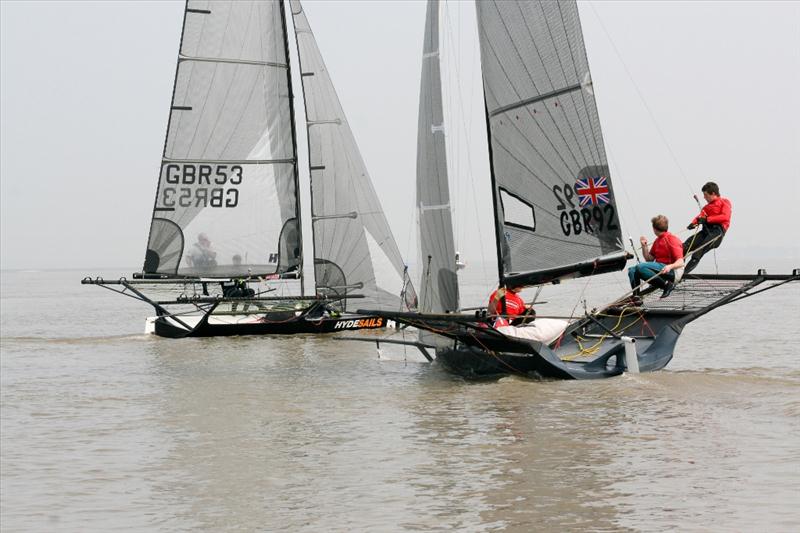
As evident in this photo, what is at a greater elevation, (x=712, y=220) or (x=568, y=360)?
(x=712, y=220)

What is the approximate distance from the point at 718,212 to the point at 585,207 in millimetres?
1961

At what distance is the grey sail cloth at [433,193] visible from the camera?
56.9ft

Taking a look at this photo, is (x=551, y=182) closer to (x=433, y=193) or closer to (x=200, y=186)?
(x=433, y=193)

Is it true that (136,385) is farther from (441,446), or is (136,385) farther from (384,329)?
(384,329)

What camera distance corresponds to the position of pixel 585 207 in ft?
53.2

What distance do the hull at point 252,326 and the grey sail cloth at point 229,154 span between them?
140 cm

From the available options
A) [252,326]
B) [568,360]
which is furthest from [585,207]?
[252,326]

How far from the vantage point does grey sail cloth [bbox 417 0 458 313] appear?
1733 cm

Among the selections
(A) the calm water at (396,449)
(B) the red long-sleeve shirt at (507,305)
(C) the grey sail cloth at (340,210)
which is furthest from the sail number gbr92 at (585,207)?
(C) the grey sail cloth at (340,210)

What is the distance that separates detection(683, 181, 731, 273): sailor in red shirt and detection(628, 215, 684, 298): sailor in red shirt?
0.92 feet

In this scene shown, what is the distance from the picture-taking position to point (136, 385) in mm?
18141

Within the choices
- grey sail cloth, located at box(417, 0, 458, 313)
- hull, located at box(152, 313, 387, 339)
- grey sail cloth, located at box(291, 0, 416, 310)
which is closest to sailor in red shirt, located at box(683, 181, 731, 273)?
grey sail cloth, located at box(417, 0, 458, 313)

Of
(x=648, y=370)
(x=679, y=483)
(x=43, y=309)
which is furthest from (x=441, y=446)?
(x=43, y=309)

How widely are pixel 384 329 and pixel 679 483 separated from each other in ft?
62.5
